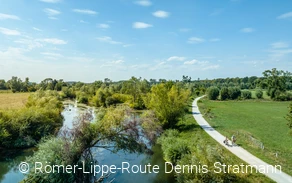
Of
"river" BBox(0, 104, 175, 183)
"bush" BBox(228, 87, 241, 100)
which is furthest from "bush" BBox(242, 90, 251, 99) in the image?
"river" BBox(0, 104, 175, 183)

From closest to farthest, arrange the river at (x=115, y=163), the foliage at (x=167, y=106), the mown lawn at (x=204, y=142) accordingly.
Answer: the mown lawn at (x=204, y=142), the river at (x=115, y=163), the foliage at (x=167, y=106)

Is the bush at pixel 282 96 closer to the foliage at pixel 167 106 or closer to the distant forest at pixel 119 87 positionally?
the distant forest at pixel 119 87

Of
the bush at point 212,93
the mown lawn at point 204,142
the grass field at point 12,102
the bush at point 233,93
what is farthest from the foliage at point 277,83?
the grass field at point 12,102

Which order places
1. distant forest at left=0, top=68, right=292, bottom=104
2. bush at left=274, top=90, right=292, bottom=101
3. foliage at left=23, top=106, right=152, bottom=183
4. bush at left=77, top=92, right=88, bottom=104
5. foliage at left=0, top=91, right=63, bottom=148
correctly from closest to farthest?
foliage at left=23, top=106, right=152, bottom=183, foliage at left=0, top=91, right=63, bottom=148, distant forest at left=0, top=68, right=292, bottom=104, bush at left=77, top=92, right=88, bottom=104, bush at left=274, top=90, right=292, bottom=101

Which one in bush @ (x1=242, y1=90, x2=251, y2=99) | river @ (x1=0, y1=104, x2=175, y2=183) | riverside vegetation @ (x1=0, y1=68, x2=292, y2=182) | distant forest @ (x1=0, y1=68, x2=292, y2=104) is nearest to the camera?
riverside vegetation @ (x1=0, y1=68, x2=292, y2=182)

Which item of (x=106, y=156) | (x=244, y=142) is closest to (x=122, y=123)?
(x=106, y=156)

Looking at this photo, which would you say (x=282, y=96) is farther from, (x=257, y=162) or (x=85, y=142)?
(x=85, y=142)

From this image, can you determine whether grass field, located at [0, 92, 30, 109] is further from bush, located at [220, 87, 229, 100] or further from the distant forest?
bush, located at [220, 87, 229, 100]

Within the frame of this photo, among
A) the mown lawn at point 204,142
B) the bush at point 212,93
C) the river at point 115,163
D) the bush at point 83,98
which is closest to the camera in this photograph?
the mown lawn at point 204,142

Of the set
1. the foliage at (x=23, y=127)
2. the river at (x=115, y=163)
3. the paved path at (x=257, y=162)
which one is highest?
the foliage at (x=23, y=127)

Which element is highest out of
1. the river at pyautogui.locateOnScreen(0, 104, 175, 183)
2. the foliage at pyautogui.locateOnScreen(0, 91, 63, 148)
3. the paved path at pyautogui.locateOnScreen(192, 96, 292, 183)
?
the foliage at pyautogui.locateOnScreen(0, 91, 63, 148)

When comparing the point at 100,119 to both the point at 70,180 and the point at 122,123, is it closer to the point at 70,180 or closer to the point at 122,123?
the point at 122,123
